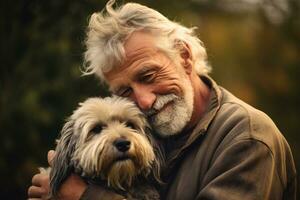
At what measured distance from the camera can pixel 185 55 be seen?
19.9 feet

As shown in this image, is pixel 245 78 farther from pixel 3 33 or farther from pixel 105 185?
pixel 105 185

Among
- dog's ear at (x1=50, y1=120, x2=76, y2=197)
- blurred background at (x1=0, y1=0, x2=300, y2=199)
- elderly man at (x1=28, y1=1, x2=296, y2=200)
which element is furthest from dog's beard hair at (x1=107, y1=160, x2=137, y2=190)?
blurred background at (x1=0, y1=0, x2=300, y2=199)

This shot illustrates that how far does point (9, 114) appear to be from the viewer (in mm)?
12023

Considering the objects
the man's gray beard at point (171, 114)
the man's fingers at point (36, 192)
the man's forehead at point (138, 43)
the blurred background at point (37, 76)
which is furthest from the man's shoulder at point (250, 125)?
the blurred background at point (37, 76)

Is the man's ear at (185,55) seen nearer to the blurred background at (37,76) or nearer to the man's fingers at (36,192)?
the man's fingers at (36,192)

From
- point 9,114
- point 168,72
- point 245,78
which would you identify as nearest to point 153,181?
point 168,72

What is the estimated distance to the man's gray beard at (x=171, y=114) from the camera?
18.4 feet

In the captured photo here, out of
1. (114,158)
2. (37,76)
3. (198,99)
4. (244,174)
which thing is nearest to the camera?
(244,174)

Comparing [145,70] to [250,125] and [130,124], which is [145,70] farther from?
[250,125]

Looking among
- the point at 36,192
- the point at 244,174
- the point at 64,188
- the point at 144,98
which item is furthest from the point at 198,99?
the point at 36,192

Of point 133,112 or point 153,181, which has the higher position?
point 133,112

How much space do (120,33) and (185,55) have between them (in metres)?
0.58

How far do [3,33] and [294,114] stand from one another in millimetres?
9527

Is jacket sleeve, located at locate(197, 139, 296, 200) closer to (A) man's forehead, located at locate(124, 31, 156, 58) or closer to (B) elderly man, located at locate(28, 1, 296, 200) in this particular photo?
(B) elderly man, located at locate(28, 1, 296, 200)
